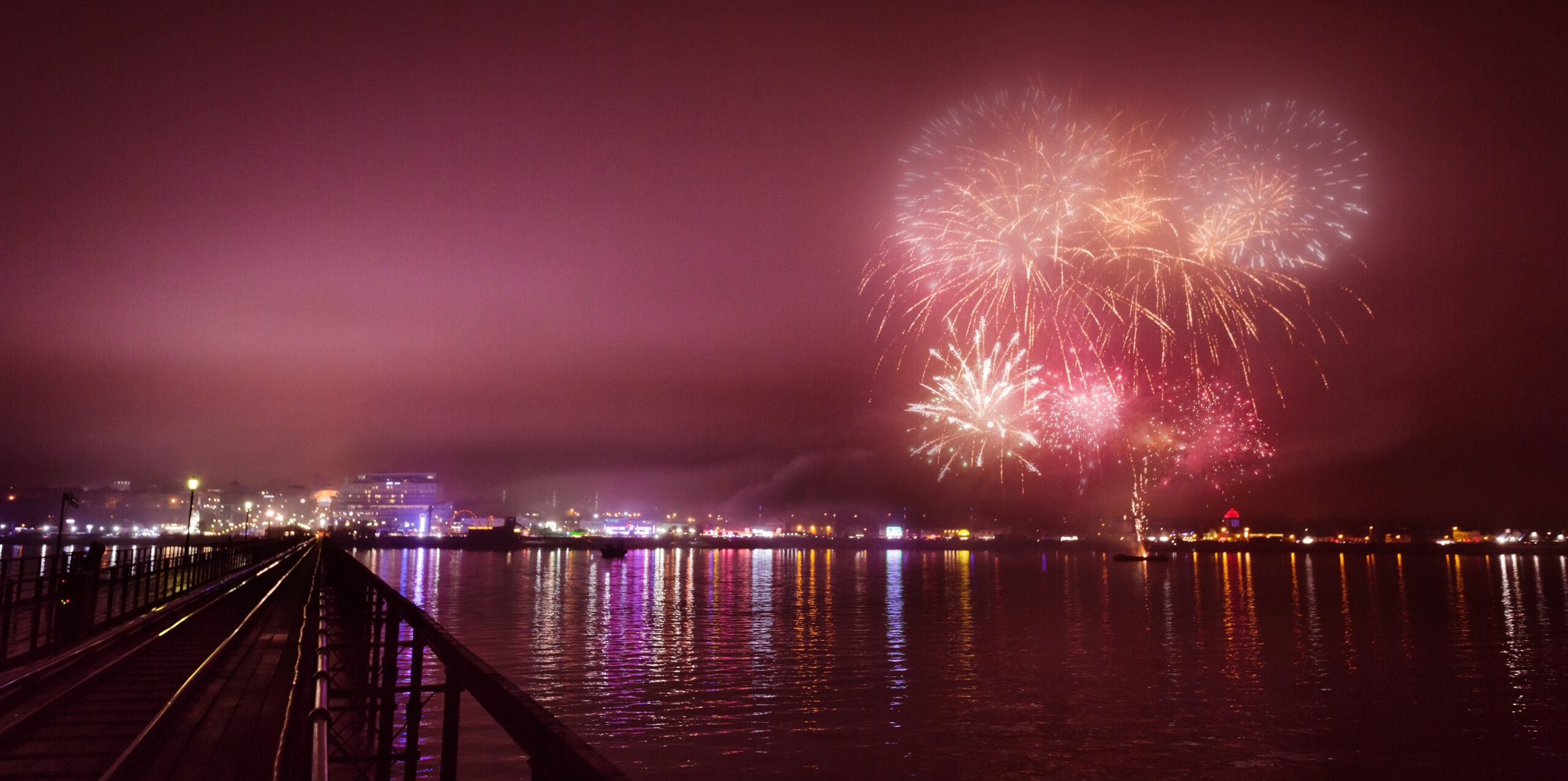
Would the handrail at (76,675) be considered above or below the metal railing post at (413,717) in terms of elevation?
below

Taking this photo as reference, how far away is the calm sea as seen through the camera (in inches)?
652

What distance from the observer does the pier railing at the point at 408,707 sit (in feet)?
10.5

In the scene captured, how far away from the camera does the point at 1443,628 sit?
41375mm

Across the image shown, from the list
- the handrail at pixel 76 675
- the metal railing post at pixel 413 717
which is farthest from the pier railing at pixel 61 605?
the metal railing post at pixel 413 717

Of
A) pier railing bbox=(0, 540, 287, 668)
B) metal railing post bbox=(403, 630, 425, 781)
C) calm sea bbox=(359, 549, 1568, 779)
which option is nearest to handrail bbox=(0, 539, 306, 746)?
pier railing bbox=(0, 540, 287, 668)

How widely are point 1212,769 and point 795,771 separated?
6805 millimetres

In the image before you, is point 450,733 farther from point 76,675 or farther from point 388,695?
point 76,675

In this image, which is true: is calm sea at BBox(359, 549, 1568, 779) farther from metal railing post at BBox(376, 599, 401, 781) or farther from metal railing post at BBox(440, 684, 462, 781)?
metal railing post at BBox(440, 684, 462, 781)

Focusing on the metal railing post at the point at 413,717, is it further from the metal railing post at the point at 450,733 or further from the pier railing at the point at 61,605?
the pier railing at the point at 61,605

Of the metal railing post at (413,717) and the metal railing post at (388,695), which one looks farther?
the metal railing post at (388,695)

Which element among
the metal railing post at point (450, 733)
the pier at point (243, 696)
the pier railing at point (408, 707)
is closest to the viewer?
the pier railing at point (408, 707)

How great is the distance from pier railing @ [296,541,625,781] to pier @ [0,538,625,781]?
1cm

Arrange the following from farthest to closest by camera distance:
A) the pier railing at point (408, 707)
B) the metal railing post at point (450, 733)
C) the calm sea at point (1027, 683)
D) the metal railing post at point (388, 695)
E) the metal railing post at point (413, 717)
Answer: the calm sea at point (1027, 683) < the metal railing post at point (388, 695) < the metal railing post at point (413, 717) < the metal railing post at point (450, 733) < the pier railing at point (408, 707)

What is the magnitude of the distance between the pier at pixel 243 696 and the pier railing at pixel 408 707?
0.01 m
